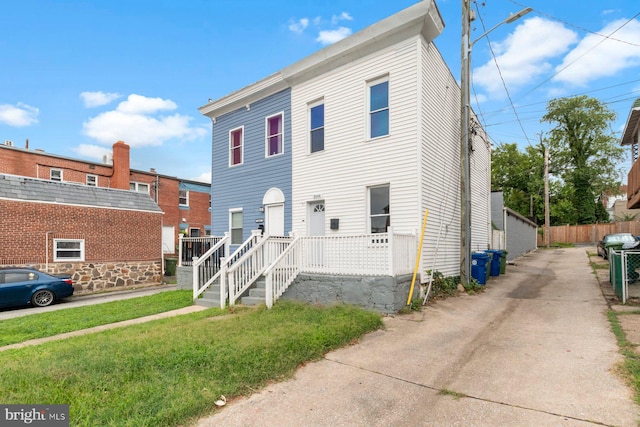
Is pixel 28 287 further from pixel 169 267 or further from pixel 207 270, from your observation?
pixel 169 267

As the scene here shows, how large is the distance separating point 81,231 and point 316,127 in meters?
11.5

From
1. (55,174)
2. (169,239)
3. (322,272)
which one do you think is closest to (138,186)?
(169,239)

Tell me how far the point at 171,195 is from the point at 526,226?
27234mm

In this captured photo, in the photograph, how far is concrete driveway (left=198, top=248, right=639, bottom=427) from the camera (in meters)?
3.34

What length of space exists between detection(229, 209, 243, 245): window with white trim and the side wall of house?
18 cm

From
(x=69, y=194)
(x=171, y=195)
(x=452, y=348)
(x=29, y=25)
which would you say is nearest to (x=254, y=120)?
(x=29, y=25)

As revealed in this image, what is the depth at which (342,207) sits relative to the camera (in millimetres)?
10344

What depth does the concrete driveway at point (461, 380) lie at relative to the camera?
3.34m

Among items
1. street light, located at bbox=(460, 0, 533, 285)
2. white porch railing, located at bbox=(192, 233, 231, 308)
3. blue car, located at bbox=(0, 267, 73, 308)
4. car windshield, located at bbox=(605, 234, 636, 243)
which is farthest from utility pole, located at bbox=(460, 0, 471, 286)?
blue car, located at bbox=(0, 267, 73, 308)

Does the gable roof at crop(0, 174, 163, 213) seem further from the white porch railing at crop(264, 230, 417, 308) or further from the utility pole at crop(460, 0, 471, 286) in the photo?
the utility pole at crop(460, 0, 471, 286)

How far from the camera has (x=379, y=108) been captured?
995 cm

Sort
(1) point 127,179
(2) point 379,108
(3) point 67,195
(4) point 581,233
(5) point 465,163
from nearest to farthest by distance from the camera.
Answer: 1. (2) point 379,108
2. (5) point 465,163
3. (3) point 67,195
4. (1) point 127,179
5. (4) point 581,233

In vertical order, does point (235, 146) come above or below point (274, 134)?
A: below

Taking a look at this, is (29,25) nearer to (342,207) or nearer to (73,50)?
(73,50)
